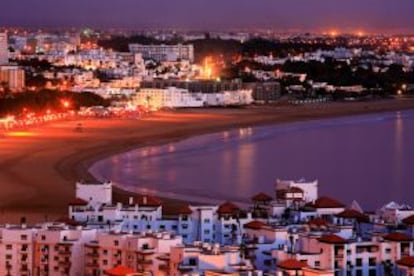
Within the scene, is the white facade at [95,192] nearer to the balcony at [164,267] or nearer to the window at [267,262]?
the window at [267,262]

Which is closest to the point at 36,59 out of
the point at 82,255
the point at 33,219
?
the point at 33,219

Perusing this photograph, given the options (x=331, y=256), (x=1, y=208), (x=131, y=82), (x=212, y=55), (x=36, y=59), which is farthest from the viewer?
(x=212, y=55)

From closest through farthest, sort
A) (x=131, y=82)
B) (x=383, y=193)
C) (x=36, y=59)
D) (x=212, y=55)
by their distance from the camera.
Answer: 1. (x=383, y=193)
2. (x=131, y=82)
3. (x=36, y=59)
4. (x=212, y=55)

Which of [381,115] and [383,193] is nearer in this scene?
[383,193]

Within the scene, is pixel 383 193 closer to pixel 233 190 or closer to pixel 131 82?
pixel 233 190

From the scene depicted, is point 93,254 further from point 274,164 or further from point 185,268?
point 274,164

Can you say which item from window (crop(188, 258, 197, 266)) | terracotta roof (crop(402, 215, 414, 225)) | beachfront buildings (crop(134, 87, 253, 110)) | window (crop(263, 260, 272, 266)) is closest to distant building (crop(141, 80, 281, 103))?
beachfront buildings (crop(134, 87, 253, 110))

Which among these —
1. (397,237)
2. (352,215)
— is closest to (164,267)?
(397,237)

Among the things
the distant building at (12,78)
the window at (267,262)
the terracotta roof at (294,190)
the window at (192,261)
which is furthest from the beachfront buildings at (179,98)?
the window at (192,261)
